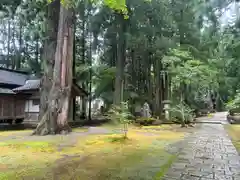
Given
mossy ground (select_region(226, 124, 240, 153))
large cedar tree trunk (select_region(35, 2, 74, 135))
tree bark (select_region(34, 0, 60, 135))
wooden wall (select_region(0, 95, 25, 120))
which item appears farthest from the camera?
wooden wall (select_region(0, 95, 25, 120))

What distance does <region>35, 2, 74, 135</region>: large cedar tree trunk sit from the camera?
10.1m

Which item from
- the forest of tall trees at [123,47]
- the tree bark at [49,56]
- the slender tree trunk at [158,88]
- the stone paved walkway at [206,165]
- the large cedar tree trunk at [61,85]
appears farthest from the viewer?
the slender tree trunk at [158,88]

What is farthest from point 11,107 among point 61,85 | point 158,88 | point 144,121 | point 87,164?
point 87,164

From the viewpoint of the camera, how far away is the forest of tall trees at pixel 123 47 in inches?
394

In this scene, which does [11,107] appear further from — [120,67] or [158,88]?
[158,88]

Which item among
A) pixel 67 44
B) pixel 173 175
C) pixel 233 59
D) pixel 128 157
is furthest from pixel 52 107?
pixel 233 59

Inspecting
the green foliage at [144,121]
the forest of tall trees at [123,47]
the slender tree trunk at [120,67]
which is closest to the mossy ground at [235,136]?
the forest of tall trees at [123,47]

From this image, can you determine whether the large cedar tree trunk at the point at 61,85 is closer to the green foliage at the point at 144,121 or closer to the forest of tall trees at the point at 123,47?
the forest of tall trees at the point at 123,47

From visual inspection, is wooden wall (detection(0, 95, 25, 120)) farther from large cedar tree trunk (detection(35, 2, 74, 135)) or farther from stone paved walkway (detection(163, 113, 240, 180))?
stone paved walkway (detection(163, 113, 240, 180))

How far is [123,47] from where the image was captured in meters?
16.4

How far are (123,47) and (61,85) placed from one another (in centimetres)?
720

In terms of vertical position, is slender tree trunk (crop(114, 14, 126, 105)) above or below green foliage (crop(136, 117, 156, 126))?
above

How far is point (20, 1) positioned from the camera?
1575 cm

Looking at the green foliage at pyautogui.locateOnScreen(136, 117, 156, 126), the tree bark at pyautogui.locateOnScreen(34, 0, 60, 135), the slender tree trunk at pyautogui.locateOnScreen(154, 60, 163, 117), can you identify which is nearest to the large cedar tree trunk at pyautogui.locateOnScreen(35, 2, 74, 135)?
the tree bark at pyautogui.locateOnScreen(34, 0, 60, 135)
